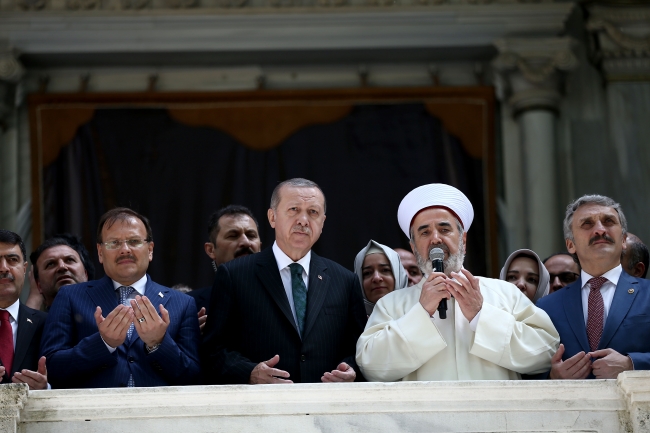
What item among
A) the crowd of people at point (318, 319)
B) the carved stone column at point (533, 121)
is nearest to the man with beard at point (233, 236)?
the crowd of people at point (318, 319)

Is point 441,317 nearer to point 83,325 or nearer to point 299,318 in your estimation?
point 299,318

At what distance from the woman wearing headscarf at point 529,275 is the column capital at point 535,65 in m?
2.69

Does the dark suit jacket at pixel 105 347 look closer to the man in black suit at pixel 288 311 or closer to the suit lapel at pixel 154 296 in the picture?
the suit lapel at pixel 154 296

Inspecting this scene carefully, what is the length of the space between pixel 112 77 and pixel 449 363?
4.79m

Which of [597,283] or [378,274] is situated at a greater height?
[378,274]

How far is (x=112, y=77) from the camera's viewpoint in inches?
362

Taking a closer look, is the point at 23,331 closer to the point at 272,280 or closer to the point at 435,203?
the point at 272,280

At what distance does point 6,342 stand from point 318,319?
54.4 inches

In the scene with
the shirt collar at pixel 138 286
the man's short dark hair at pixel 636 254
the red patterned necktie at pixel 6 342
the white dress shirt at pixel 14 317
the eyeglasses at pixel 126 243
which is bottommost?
the red patterned necktie at pixel 6 342

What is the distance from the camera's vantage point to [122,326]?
16.2 ft

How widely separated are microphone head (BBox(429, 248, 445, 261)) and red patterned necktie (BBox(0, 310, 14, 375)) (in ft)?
6.15

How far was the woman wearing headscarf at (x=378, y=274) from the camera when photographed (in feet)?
20.4

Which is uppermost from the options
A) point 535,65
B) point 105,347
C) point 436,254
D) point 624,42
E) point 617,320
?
point 624,42

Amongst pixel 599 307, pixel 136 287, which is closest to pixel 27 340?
pixel 136 287
